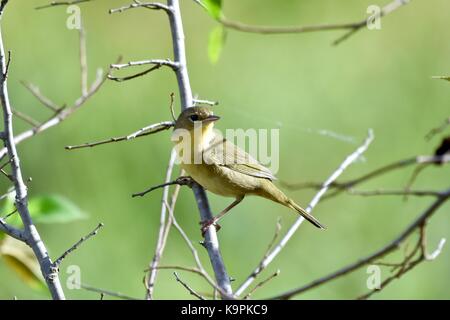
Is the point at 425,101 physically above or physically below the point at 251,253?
above

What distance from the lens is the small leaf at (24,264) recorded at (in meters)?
3.08

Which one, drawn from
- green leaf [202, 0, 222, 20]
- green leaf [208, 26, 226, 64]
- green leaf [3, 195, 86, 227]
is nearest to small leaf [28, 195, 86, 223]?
green leaf [3, 195, 86, 227]

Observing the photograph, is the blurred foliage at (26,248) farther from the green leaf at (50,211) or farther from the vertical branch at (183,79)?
the vertical branch at (183,79)

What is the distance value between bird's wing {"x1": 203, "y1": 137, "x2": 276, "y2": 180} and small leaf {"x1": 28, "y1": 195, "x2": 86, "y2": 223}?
3.41 feet

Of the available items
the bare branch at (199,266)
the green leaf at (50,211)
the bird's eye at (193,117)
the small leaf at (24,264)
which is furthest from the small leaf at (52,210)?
the bird's eye at (193,117)

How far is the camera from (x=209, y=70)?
711cm

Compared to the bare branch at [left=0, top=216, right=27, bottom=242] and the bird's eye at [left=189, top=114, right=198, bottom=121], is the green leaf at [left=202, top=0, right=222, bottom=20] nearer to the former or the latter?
the bare branch at [left=0, top=216, right=27, bottom=242]

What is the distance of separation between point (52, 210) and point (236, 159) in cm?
128

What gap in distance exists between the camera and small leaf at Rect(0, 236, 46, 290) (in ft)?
10.1

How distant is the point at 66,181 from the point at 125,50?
5.05 ft
